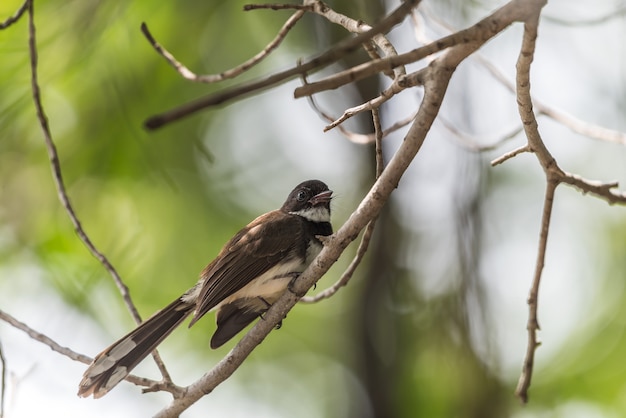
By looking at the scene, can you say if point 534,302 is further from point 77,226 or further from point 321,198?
point 77,226

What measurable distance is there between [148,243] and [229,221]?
706 mm

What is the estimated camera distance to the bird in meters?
4.39

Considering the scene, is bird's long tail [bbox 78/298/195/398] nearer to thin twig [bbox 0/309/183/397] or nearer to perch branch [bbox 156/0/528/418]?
thin twig [bbox 0/309/183/397]

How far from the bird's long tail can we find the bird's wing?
21 centimetres

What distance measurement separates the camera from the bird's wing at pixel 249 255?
183 inches

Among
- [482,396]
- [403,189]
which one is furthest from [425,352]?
[403,189]

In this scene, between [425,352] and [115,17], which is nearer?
[115,17]

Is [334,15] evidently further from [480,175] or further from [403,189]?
[403,189]

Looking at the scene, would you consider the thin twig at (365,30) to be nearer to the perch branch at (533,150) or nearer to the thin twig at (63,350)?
the perch branch at (533,150)

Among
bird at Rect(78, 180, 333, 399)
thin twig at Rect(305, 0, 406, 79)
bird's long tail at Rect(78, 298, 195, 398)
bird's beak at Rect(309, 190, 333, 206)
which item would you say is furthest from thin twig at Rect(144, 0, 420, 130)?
bird's beak at Rect(309, 190, 333, 206)

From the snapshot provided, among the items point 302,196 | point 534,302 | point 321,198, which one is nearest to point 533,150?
point 534,302

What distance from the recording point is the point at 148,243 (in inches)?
254

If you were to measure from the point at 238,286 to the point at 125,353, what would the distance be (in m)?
0.73

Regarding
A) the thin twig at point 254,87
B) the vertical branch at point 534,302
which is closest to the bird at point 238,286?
the vertical branch at point 534,302
